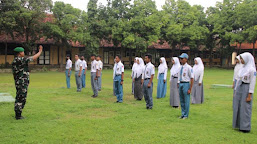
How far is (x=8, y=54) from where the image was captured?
96.2ft

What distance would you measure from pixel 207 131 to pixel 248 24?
29.0 metres

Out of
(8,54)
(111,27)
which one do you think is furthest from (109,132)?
(8,54)

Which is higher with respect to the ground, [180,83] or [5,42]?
[5,42]

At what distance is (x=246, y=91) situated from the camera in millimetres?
5758

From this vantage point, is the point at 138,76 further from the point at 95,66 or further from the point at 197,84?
the point at 197,84

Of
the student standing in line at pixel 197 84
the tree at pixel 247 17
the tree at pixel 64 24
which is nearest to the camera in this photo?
the student standing in line at pixel 197 84

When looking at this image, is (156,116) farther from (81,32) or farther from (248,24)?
(248,24)

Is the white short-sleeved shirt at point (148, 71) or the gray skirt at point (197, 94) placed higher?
the white short-sleeved shirt at point (148, 71)

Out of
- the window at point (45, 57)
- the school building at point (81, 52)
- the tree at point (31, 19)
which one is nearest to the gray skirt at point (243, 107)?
the tree at point (31, 19)

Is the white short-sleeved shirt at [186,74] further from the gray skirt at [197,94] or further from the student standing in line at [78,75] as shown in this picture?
the student standing in line at [78,75]

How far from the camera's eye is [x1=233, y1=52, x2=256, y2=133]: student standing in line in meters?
5.69

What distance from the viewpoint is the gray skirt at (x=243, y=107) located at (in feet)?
18.9

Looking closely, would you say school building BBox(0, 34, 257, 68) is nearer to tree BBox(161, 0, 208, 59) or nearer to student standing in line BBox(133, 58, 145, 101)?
tree BBox(161, 0, 208, 59)

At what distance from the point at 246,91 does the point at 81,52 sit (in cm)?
2777
